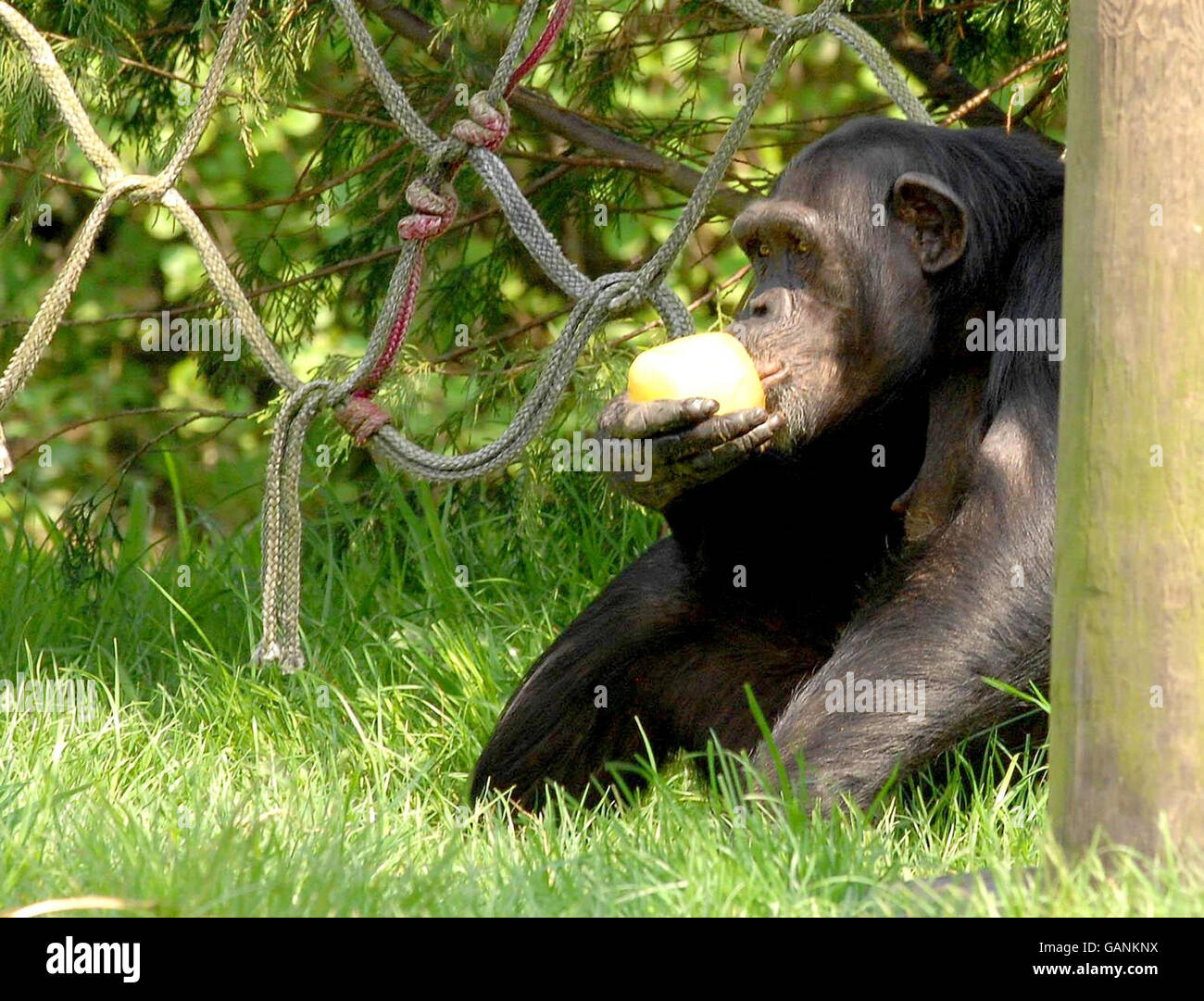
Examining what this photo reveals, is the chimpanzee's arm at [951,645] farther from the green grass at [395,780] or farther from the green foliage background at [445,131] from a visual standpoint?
the green foliage background at [445,131]

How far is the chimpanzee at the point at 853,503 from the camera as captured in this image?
3070mm

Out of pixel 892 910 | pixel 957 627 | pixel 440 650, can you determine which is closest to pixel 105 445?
pixel 440 650

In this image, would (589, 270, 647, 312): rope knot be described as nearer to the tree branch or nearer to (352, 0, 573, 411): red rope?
(352, 0, 573, 411): red rope

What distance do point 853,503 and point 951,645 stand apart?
0.68m

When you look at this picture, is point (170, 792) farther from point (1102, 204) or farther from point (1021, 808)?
point (1102, 204)

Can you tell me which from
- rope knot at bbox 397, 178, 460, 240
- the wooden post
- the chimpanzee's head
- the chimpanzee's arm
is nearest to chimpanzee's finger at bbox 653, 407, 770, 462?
the chimpanzee's head

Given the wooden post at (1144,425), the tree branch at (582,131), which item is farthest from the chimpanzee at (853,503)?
the tree branch at (582,131)

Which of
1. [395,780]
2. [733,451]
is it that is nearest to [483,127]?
[733,451]

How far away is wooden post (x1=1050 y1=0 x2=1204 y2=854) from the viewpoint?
2088mm

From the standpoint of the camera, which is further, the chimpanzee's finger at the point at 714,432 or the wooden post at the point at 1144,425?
the chimpanzee's finger at the point at 714,432

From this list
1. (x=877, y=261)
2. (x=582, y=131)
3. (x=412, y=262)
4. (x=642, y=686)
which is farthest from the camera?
(x=582, y=131)

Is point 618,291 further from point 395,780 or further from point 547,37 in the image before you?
point 395,780

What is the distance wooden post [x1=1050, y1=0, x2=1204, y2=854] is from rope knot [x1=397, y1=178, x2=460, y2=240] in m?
1.96

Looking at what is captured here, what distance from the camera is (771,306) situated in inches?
138
